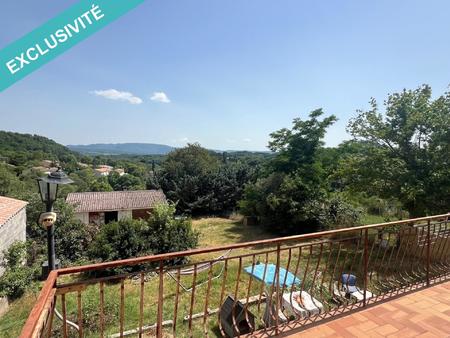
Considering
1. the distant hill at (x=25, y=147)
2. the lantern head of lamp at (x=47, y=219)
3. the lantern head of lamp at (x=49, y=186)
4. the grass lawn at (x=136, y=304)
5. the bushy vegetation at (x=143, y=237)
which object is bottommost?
the grass lawn at (x=136, y=304)

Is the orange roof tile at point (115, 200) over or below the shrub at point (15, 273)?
over

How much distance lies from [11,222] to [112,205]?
8.29 meters

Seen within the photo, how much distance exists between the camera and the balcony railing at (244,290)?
1.92 metres

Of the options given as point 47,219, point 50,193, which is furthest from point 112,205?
point 47,219

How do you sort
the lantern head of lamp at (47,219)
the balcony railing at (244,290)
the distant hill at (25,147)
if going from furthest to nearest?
1. the distant hill at (25,147)
2. the lantern head of lamp at (47,219)
3. the balcony railing at (244,290)

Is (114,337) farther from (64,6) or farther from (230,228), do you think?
(230,228)

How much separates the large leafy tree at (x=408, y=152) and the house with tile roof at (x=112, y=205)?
11.3m

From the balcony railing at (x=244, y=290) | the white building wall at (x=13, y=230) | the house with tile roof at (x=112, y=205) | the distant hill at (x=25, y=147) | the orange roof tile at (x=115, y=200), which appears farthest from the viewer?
the distant hill at (x=25, y=147)

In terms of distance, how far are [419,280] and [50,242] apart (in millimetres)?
4870

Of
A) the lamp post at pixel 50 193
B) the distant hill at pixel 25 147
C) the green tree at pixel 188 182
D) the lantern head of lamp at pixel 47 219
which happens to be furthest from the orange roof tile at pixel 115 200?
the distant hill at pixel 25 147

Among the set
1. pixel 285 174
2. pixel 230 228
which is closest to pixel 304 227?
pixel 285 174

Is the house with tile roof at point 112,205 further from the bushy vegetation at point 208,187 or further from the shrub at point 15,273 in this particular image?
the shrub at point 15,273

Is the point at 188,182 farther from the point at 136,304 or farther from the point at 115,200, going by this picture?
the point at 136,304

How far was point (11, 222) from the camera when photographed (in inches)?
346
